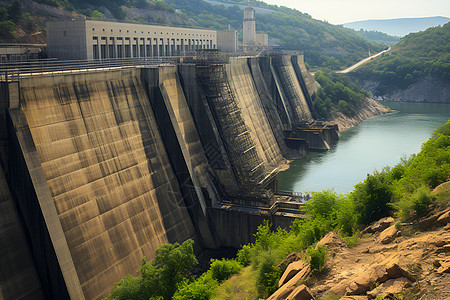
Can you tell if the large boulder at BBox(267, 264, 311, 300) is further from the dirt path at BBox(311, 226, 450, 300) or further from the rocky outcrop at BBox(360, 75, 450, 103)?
the rocky outcrop at BBox(360, 75, 450, 103)

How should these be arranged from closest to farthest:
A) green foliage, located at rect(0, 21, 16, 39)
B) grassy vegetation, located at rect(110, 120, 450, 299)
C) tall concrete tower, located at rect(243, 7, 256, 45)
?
grassy vegetation, located at rect(110, 120, 450, 299)
green foliage, located at rect(0, 21, 16, 39)
tall concrete tower, located at rect(243, 7, 256, 45)

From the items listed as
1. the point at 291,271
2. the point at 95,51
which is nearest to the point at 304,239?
the point at 291,271

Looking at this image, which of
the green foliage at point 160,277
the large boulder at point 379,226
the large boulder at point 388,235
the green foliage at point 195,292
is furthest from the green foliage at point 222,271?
the large boulder at point 388,235

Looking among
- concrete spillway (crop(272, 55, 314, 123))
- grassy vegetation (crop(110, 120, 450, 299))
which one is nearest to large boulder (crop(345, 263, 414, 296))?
grassy vegetation (crop(110, 120, 450, 299))

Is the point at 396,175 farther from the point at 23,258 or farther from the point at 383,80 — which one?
the point at 383,80

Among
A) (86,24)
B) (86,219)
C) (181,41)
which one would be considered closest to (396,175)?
(86,219)

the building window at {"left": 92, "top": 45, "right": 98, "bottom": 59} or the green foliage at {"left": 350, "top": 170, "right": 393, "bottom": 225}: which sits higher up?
the building window at {"left": 92, "top": 45, "right": 98, "bottom": 59}
